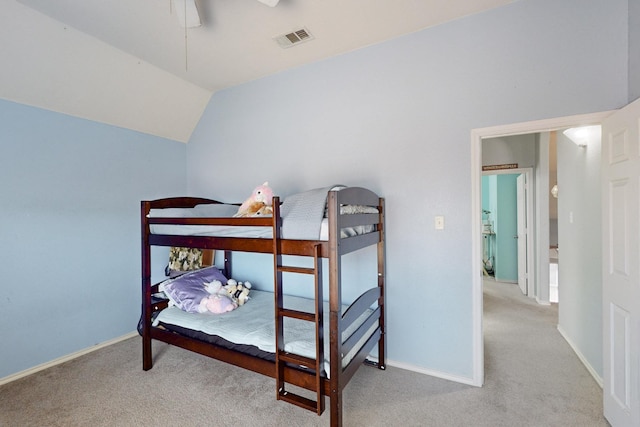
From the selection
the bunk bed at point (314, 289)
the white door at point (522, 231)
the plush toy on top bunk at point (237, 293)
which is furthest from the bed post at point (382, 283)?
the white door at point (522, 231)

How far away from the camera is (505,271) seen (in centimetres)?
519

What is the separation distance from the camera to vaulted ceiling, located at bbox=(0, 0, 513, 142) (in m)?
2.03

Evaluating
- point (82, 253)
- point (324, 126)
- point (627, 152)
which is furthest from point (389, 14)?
point (82, 253)

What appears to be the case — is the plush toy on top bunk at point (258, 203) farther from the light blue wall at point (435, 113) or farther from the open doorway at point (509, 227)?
the open doorway at point (509, 227)

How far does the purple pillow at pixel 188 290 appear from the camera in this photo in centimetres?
252

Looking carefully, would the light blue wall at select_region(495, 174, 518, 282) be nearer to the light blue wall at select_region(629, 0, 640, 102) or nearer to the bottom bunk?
the light blue wall at select_region(629, 0, 640, 102)

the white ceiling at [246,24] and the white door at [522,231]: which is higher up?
the white ceiling at [246,24]

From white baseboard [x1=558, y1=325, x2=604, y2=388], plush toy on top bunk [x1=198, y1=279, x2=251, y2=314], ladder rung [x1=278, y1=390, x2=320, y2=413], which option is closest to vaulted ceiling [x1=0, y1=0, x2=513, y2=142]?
plush toy on top bunk [x1=198, y1=279, x2=251, y2=314]

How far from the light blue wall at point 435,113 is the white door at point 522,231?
9.63ft

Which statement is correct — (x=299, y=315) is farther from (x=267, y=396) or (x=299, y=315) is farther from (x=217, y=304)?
(x=217, y=304)

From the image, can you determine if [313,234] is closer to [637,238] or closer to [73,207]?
[637,238]

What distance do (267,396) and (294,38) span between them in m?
2.86

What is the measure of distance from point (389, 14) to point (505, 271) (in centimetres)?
491

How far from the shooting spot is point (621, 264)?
5.44 ft
